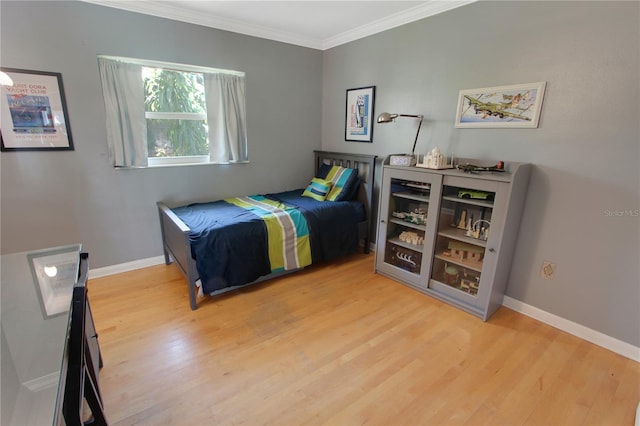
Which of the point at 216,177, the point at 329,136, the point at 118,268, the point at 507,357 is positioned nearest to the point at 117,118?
the point at 216,177

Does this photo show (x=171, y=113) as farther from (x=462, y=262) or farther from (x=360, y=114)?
(x=462, y=262)

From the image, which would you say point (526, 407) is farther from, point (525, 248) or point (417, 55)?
point (417, 55)

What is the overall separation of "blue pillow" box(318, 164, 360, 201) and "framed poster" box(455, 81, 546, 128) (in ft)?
3.84

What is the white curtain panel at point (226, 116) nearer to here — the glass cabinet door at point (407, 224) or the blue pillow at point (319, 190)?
the blue pillow at point (319, 190)

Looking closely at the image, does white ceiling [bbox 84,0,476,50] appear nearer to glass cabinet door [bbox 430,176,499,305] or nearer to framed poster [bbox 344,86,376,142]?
framed poster [bbox 344,86,376,142]

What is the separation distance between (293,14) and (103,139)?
2.04 metres

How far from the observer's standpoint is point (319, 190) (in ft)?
11.1

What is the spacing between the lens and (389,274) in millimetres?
2863

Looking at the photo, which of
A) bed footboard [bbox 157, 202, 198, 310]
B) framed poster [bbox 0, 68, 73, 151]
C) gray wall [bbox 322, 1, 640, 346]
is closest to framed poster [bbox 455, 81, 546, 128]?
gray wall [bbox 322, 1, 640, 346]

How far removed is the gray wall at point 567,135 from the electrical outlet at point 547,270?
0.10ft

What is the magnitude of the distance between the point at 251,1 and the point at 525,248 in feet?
9.73

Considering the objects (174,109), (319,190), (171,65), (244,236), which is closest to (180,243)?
(244,236)

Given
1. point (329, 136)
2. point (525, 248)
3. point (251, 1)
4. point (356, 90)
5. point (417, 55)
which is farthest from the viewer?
point (329, 136)

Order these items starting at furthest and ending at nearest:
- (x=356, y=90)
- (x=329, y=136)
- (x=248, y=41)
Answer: (x=329, y=136), (x=356, y=90), (x=248, y=41)
